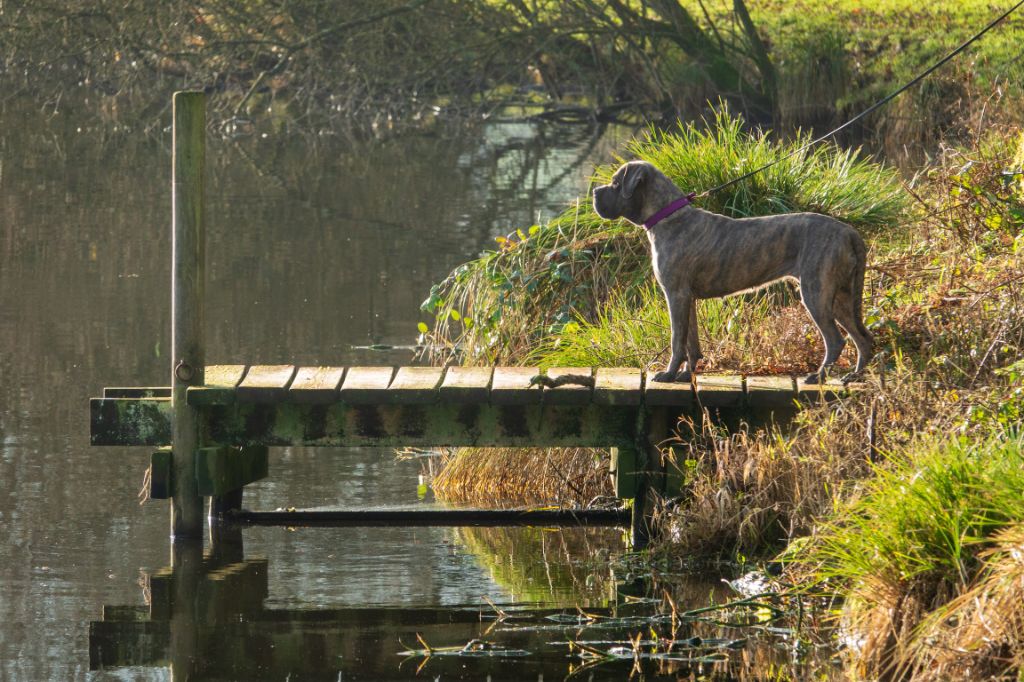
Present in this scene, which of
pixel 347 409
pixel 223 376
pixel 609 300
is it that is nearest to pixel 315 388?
pixel 347 409

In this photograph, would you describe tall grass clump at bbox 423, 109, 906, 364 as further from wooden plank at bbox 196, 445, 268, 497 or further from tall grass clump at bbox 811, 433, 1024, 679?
tall grass clump at bbox 811, 433, 1024, 679

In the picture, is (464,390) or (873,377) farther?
(464,390)

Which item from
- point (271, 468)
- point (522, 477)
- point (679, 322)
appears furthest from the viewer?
point (271, 468)

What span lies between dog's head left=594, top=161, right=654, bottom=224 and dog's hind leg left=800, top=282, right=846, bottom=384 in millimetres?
896

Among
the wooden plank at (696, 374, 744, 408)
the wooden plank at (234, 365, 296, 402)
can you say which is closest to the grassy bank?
the wooden plank at (696, 374, 744, 408)

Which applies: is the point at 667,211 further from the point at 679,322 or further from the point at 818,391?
the point at 818,391

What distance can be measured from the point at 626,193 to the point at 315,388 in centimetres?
178

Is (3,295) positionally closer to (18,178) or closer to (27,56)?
(18,178)

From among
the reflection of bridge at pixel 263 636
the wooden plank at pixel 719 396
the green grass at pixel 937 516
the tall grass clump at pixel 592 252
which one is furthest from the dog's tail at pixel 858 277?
the tall grass clump at pixel 592 252

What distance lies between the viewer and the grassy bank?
6637mm

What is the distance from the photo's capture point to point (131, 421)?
909cm

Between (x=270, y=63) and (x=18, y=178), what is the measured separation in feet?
22.4

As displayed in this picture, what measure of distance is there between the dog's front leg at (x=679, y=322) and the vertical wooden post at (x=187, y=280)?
2322 mm

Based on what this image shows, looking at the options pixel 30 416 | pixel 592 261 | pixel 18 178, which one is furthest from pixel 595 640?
pixel 18 178
